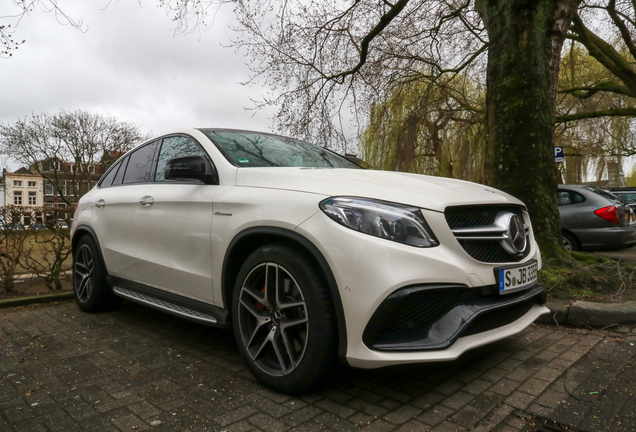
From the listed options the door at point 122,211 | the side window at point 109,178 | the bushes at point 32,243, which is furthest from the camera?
the bushes at point 32,243

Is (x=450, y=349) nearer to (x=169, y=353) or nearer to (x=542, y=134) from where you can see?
(x=169, y=353)

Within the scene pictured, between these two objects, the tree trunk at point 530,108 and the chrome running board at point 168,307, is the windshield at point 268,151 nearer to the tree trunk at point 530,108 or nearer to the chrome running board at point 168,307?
the chrome running board at point 168,307

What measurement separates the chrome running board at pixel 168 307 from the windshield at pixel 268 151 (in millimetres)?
1084

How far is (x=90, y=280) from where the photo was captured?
490 cm

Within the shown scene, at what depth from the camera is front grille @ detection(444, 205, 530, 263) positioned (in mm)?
2633

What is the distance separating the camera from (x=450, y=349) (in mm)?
2396

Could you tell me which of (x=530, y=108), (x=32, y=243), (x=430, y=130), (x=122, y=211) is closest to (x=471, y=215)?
(x=122, y=211)

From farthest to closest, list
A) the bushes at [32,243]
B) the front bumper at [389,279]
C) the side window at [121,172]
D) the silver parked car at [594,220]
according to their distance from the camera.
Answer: the silver parked car at [594,220] < the bushes at [32,243] < the side window at [121,172] < the front bumper at [389,279]

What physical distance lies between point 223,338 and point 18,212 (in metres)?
4.31

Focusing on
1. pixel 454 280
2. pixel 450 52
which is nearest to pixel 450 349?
pixel 454 280

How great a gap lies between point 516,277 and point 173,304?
240 centimetres

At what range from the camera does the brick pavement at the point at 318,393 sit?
2.45m

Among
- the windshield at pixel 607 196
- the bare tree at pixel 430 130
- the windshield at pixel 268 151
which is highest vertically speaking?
the bare tree at pixel 430 130

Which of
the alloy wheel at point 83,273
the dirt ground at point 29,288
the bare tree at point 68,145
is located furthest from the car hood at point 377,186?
the bare tree at point 68,145
